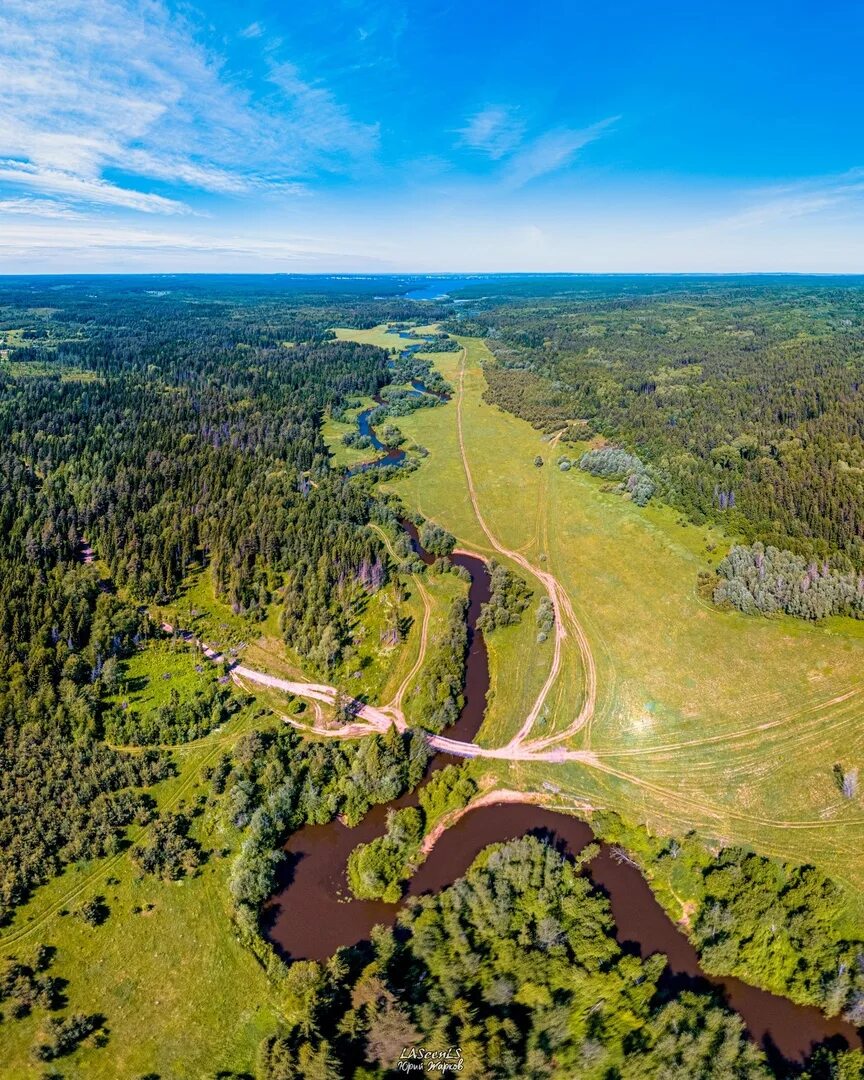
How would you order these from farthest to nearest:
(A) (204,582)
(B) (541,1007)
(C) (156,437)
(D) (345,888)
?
(C) (156,437) → (A) (204,582) → (D) (345,888) → (B) (541,1007)

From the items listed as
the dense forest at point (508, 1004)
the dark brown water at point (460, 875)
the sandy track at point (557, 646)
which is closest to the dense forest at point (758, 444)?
the sandy track at point (557, 646)

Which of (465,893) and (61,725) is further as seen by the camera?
(61,725)

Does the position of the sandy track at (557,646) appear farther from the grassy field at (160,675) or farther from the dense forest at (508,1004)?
the grassy field at (160,675)

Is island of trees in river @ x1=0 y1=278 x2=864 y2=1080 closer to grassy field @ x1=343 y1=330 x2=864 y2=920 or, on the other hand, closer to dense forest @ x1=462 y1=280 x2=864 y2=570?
dense forest @ x1=462 y1=280 x2=864 y2=570

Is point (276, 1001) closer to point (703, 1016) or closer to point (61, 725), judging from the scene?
point (703, 1016)

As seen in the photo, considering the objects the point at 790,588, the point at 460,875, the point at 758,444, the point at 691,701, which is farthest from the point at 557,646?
the point at 758,444

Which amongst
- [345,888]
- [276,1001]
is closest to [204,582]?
[345,888]

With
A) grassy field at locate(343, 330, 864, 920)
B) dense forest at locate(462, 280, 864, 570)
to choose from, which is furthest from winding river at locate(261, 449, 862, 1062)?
dense forest at locate(462, 280, 864, 570)
